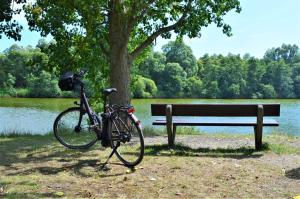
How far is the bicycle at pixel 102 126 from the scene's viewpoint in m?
7.25

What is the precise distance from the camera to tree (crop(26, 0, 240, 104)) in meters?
12.2

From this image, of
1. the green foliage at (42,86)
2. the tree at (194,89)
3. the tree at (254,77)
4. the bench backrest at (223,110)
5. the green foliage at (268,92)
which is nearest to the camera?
the bench backrest at (223,110)

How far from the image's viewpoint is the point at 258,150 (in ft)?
30.1

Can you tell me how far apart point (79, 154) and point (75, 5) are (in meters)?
4.92

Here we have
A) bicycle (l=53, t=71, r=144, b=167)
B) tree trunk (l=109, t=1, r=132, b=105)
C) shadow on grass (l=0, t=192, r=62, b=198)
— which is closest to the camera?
shadow on grass (l=0, t=192, r=62, b=198)

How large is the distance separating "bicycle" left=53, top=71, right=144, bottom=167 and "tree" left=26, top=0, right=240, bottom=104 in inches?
135

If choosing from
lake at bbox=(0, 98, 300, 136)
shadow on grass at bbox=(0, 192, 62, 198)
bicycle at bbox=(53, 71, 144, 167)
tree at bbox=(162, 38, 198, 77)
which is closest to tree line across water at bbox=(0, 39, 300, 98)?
tree at bbox=(162, 38, 198, 77)

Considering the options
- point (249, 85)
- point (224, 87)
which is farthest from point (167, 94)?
point (249, 85)

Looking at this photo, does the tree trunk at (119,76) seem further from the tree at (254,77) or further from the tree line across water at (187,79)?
the tree at (254,77)

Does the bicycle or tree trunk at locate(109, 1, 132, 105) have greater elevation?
tree trunk at locate(109, 1, 132, 105)

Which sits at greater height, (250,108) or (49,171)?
(250,108)

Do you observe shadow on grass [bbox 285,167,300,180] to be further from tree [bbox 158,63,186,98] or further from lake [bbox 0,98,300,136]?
tree [bbox 158,63,186,98]

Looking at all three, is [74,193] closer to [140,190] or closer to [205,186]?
[140,190]

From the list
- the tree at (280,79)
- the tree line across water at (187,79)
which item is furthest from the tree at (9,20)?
the tree at (280,79)
